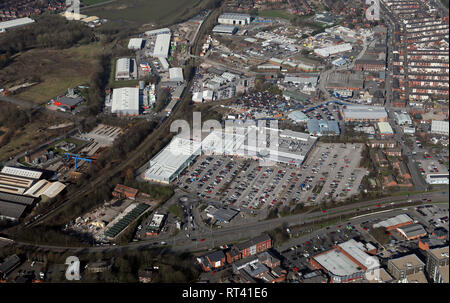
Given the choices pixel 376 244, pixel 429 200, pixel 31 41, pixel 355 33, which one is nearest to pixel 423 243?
pixel 376 244

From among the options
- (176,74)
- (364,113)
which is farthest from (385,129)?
(176,74)

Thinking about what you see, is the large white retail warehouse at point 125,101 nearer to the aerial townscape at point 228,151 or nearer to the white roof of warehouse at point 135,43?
the aerial townscape at point 228,151

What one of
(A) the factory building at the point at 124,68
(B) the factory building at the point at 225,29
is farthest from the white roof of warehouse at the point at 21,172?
(B) the factory building at the point at 225,29

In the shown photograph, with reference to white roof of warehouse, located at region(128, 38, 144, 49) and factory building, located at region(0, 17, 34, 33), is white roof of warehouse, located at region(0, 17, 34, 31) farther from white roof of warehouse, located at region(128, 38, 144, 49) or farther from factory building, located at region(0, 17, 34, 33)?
white roof of warehouse, located at region(128, 38, 144, 49)

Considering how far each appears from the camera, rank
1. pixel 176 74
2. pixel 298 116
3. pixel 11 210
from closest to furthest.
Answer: pixel 11 210 → pixel 298 116 → pixel 176 74

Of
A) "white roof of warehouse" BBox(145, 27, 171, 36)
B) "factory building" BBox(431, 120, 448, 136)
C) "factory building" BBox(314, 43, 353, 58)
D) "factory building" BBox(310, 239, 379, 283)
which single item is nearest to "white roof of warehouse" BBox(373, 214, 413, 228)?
"factory building" BBox(310, 239, 379, 283)

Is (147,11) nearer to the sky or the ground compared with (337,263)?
nearer to the sky

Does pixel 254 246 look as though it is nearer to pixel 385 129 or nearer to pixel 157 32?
pixel 385 129
